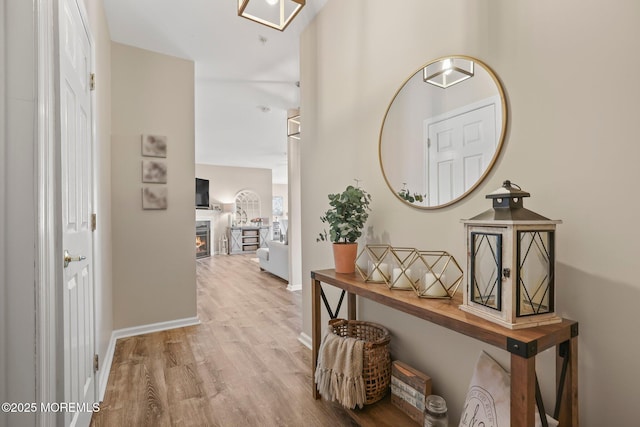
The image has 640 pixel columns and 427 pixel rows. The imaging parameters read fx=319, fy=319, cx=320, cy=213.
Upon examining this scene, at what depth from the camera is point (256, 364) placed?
2338 millimetres

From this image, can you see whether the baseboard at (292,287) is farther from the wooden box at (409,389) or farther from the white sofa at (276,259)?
the wooden box at (409,389)

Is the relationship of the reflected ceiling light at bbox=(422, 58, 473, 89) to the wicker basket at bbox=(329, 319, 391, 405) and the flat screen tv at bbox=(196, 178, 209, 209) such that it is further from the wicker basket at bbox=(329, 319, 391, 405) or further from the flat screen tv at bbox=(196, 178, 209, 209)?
the flat screen tv at bbox=(196, 178, 209, 209)

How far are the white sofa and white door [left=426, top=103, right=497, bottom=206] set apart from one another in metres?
3.67

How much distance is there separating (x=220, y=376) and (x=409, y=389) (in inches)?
50.9

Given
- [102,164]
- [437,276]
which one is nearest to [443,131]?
[437,276]

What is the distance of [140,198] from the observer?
3041mm

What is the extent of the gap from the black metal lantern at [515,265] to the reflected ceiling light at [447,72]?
65 centimetres

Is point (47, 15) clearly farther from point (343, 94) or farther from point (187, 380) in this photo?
point (187, 380)

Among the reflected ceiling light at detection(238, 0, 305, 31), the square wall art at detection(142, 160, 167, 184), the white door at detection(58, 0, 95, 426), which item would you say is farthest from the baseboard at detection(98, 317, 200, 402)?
the reflected ceiling light at detection(238, 0, 305, 31)

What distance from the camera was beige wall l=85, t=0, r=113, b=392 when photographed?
6.65ft

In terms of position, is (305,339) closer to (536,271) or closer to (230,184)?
(536,271)

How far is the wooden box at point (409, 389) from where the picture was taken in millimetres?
1494

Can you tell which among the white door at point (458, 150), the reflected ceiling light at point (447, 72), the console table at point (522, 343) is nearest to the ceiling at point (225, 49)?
Answer: the reflected ceiling light at point (447, 72)

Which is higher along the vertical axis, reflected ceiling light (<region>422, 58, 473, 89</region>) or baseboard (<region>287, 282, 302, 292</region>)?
reflected ceiling light (<region>422, 58, 473, 89</region>)
